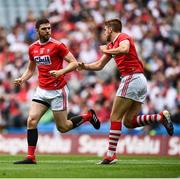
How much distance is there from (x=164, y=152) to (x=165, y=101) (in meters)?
2.45

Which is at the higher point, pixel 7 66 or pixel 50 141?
pixel 7 66

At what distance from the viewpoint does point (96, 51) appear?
26.6 metres

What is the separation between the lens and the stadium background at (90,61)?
22.8m

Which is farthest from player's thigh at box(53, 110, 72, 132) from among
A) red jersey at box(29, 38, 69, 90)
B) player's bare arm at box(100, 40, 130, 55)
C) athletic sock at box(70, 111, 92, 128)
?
player's bare arm at box(100, 40, 130, 55)

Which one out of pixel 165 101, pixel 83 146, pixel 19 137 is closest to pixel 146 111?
pixel 165 101

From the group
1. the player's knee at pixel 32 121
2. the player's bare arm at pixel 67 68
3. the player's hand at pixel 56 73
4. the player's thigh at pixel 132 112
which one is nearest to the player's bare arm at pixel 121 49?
the player's bare arm at pixel 67 68

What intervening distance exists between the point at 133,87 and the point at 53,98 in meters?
1.44

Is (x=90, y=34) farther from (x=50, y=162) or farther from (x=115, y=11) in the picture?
(x=50, y=162)

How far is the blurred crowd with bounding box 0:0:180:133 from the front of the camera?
2422cm

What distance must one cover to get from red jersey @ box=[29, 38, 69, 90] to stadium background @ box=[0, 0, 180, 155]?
6.76m

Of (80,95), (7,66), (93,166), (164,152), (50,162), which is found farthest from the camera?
(7,66)

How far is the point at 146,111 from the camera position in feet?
76.5

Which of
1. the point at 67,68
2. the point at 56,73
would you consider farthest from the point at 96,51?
the point at 56,73

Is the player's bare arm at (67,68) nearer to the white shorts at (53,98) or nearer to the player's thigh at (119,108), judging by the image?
the white shorts at (53,98)
